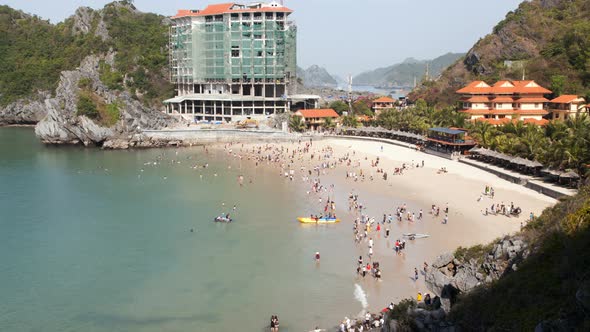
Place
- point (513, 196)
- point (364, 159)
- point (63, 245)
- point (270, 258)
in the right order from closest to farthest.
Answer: point (270, 258) → point (63, 245) → point (513, 196) → point (364, 159)

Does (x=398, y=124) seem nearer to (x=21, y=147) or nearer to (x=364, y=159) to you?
(x=364, y=159)

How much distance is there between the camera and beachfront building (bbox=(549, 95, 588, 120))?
5900 centimetres

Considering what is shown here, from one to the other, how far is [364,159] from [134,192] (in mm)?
23227

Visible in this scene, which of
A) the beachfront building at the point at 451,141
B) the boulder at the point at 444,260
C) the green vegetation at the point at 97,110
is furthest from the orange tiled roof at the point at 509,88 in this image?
the boulder at the point at 444,260

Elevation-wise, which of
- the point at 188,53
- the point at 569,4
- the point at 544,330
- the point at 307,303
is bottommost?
the point at 307,303

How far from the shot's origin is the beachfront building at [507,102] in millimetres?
62219

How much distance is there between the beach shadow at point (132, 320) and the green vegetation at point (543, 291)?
11712 mm

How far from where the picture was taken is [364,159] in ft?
182

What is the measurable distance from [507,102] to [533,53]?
24.2m

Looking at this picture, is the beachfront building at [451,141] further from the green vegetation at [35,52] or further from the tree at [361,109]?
the green vegetation at [35,52]

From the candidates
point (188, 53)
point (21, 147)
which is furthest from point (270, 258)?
point (188, 53)

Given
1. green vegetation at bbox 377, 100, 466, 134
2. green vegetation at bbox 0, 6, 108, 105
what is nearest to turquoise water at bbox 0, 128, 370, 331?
green vegetation at bbox 377, 100, 466, 134

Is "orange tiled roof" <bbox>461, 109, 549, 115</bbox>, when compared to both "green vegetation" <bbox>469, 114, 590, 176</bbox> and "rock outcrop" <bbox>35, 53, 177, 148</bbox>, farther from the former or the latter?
"rock outcrop" <bbox>35, 53, 177, 148</bbox>

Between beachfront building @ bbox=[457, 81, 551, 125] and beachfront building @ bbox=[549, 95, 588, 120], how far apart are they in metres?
0.98
